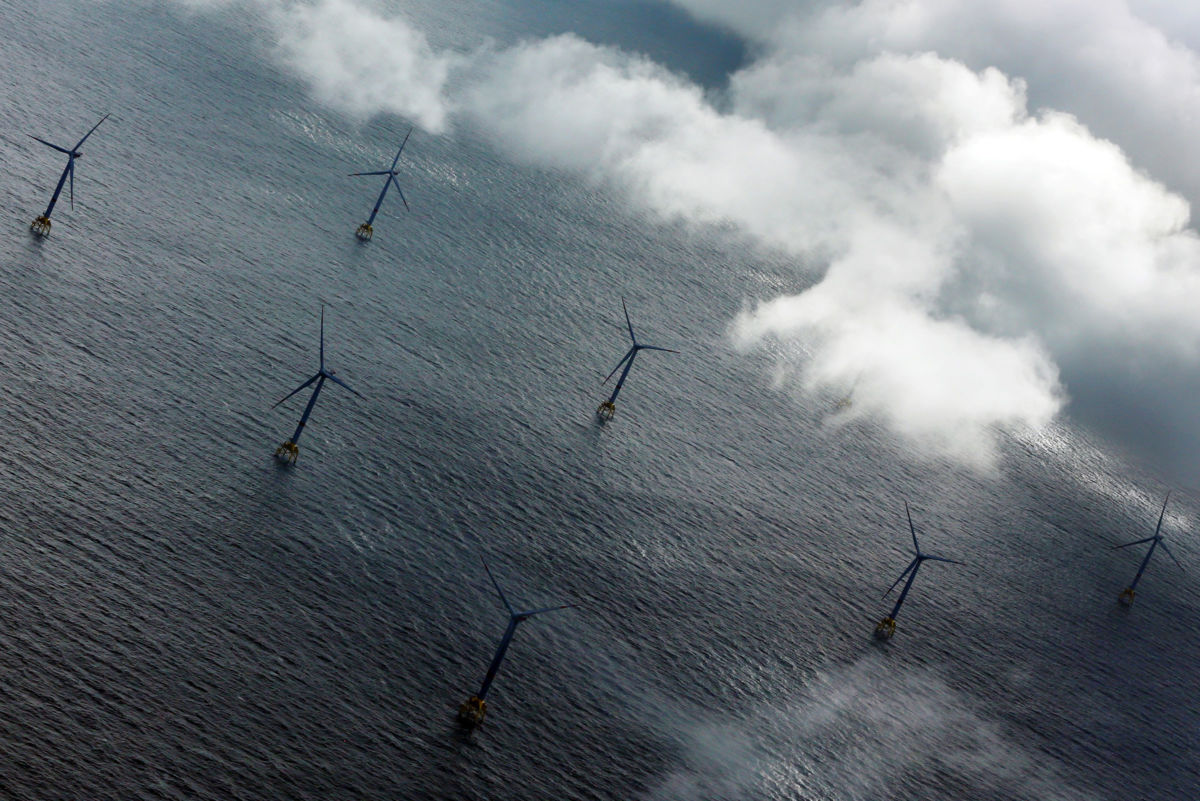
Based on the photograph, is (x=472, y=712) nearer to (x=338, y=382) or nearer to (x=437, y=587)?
(x=437, y=587)

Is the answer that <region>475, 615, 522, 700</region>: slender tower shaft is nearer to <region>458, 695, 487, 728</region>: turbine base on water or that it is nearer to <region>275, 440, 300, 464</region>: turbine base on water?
<region>458, 695, 487, 728</region>: turbine base on water

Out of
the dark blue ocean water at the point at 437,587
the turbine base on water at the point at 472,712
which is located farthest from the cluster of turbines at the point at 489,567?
the dark blue ocean water at the point at 437,587

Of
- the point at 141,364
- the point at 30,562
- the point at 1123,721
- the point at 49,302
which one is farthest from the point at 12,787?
the point at 1123,721

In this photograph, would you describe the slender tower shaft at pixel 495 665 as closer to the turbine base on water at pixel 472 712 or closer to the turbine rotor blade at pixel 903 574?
the turbine base on water at pixel 472 712

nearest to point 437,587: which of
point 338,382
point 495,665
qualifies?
point 495,665

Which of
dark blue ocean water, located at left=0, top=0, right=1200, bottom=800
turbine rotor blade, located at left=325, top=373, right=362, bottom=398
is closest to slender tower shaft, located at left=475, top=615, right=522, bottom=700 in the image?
dark blue ocean water, located at left=0, top=0, right=1200, bottom=800
